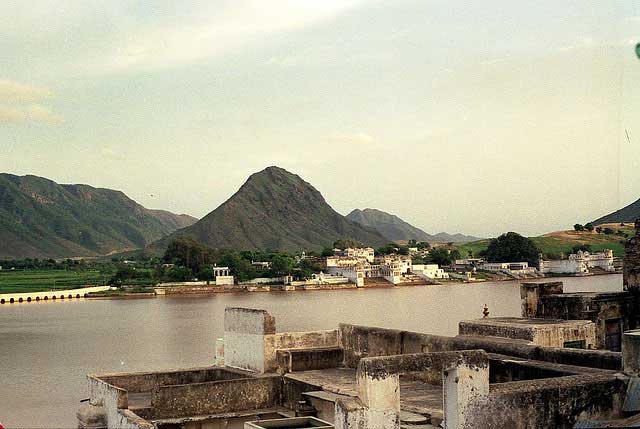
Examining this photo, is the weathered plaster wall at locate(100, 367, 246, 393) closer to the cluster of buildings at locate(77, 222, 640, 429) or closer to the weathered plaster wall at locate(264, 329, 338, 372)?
the cluster of buildings at locate(77, 222, 640, 429)

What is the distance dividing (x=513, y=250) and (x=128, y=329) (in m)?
90.5

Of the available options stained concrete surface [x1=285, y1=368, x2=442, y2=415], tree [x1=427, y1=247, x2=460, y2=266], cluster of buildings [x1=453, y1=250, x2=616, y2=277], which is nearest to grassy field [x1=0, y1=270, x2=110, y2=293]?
tree [x1=427, y1=247, x2=460, y2=266]

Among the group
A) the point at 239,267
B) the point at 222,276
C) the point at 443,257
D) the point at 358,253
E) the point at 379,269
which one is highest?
the point at 358,253

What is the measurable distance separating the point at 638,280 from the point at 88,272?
442 feet

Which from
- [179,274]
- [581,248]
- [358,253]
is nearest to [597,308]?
[179,274]

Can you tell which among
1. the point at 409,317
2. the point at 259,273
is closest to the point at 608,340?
the point at 409,317

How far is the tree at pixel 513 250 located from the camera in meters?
138

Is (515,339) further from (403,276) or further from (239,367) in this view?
(403,276)

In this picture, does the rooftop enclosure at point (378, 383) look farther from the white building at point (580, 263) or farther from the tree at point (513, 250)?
the tree at point (513, 250)

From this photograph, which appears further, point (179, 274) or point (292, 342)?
point (179, 274)

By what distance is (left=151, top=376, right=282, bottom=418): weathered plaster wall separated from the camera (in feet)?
37.8

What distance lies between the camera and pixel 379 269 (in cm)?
13700

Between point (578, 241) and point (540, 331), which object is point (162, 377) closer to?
point (540, 331)

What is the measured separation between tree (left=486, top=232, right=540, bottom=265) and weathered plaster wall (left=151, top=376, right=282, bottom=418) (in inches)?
5089
